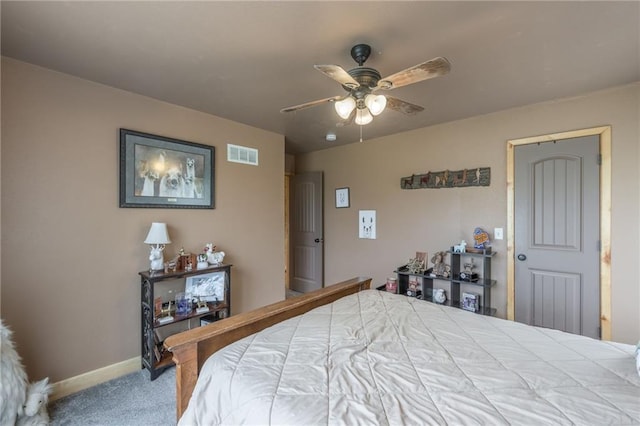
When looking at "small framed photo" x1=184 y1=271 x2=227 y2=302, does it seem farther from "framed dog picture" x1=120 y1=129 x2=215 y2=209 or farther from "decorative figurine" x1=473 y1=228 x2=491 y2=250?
"decorative figurine" x1=473 y1=228 x2=491 y2=250

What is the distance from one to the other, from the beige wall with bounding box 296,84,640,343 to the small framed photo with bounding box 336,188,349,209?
8cm

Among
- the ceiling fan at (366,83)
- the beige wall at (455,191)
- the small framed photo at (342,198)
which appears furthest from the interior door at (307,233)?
the ceiling fan at (366,83)

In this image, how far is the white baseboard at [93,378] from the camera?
2.19m

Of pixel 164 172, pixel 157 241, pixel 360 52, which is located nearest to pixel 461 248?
pixel 360 52

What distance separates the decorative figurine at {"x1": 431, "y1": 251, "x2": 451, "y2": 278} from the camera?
3.22 meters

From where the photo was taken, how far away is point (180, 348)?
51.8 inches

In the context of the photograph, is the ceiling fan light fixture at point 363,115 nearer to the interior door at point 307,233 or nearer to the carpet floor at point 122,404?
the carpet floor at point 122,404

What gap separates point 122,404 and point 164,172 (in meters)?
1.90

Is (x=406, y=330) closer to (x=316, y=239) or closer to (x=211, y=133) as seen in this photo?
(x=211, y=133)

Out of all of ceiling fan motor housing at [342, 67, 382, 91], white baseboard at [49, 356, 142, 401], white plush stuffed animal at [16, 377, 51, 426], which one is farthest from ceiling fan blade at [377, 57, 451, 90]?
white baseboard at [49, 356, 142, 401]

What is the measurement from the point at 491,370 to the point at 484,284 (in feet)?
6.57

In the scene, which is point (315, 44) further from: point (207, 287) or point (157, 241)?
point (207, 287)

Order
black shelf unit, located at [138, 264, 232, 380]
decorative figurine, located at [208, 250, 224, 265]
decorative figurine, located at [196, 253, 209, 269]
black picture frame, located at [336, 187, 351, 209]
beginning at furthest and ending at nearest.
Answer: black picture frame, located at [336, 187, 351, 209] < decorative figurine, located at [208, 250, 224, 265] < decorative figurine, located at [196, 253, 209, 269] < black shelf unit, located at [138, 264, 232, 380]

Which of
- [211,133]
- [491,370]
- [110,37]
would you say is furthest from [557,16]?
[211,133]
